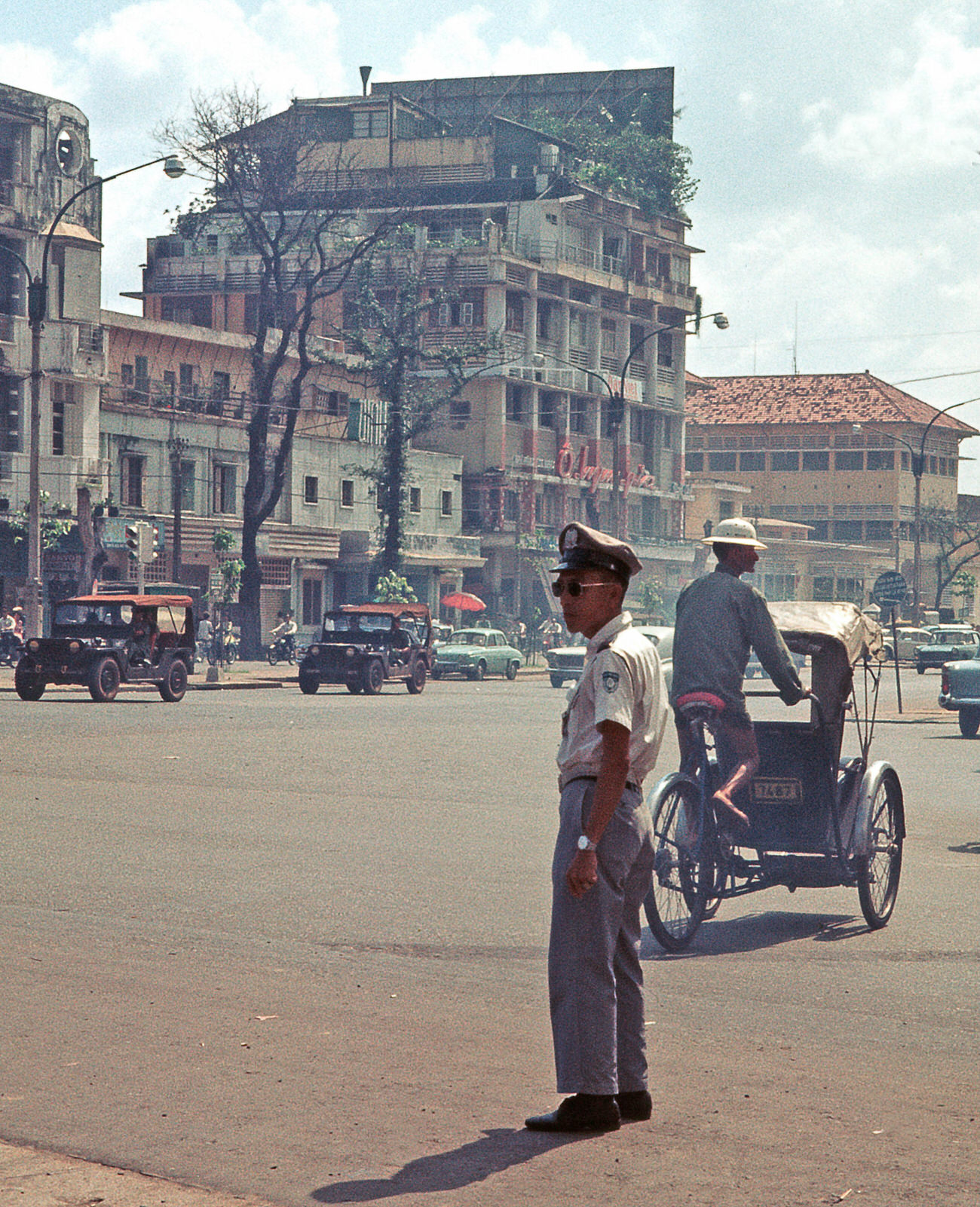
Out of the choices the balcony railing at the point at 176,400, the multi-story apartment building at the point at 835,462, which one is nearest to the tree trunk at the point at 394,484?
the balcony railing at the point at 176,400

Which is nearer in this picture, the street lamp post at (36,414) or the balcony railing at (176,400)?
the street lamp post at (36,414)

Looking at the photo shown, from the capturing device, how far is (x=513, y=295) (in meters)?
82.9

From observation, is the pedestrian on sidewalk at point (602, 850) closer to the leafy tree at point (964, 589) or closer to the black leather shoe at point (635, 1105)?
the black leather shoe at point (635, 1105)

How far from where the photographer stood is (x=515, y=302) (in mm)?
83125

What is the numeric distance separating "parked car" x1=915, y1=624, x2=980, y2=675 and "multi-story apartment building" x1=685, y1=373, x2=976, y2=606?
155 feet

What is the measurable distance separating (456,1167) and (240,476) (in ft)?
203

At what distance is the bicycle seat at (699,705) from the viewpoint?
9.23m

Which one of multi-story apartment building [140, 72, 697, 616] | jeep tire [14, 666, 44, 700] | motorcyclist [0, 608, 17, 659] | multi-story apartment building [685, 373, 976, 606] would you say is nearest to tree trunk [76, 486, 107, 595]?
motorcyclist [0, 608, 17, 659]

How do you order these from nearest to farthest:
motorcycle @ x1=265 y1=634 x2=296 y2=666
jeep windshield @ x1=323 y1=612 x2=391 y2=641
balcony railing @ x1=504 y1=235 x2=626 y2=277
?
jeep windshield @ x1=323 y1=612 x2=391 y2=641, motorcycle @ x1=265 y1=634 x2=296 y2=666, balcony railing @ x1=504 y1=235 x2=626 y2=277

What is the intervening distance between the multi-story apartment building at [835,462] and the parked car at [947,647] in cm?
4721

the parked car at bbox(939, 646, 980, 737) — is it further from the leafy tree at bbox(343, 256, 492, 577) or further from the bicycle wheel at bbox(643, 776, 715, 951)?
the leafy tree at bbox(343, 256, 492, 577)

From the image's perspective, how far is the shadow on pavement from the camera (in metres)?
8.94

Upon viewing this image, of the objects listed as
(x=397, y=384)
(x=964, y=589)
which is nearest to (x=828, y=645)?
(x=397, y=384)

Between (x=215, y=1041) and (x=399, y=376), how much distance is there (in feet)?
176
